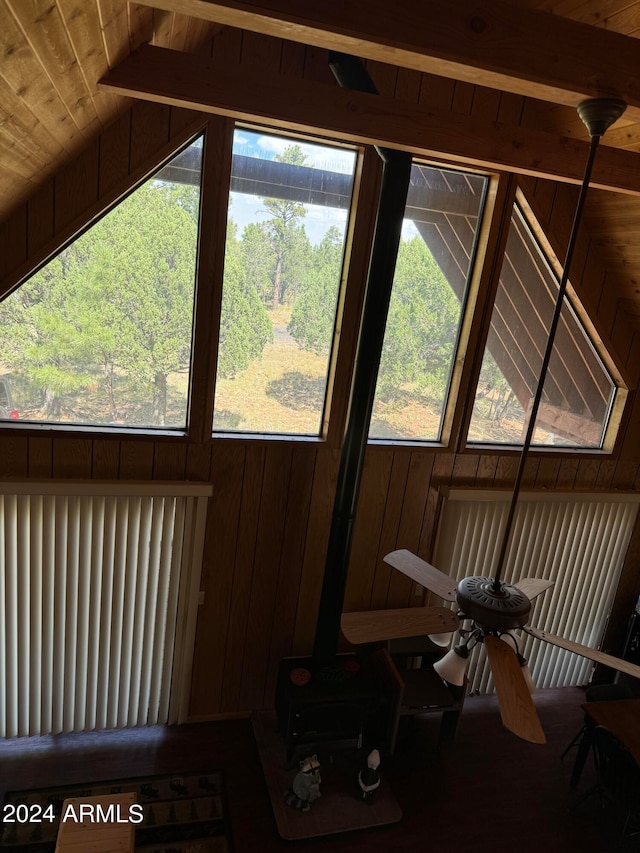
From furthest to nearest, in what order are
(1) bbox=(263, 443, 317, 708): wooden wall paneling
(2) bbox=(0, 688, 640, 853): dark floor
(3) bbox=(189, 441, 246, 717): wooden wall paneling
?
(1) bbox=(263, 443, 317, 708): wooden wall paneling → (3) bbox=(189, 441, 246, 717): wooden wall paneling → (2) bbox=(0, 688, 640, 853): dark floor

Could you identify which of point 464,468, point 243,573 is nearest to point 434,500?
point 464,468

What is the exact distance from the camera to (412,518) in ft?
13.2

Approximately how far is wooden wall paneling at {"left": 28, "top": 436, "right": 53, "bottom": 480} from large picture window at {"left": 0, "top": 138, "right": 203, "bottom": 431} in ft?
0.41

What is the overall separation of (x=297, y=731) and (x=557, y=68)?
3.49 meters

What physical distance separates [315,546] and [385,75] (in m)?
2.78

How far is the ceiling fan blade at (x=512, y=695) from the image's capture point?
180 cm

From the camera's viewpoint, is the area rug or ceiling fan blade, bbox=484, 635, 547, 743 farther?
the area rug

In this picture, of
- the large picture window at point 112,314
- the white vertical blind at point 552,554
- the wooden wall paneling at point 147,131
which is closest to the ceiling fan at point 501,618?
the white vertical blind at point 552,554

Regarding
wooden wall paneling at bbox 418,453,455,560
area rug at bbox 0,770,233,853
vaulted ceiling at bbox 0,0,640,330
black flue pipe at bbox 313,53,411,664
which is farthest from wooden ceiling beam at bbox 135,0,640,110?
area rug at bbox 0,770,233,853

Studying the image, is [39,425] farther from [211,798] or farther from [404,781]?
[404,781]

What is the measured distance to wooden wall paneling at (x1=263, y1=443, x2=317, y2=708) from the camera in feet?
12.2

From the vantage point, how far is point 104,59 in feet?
6.65

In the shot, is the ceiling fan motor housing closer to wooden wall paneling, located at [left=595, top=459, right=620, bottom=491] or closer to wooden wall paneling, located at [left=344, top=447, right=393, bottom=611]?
wooden wall paneling, located at [left=344, top=447, right=393, bottom=611]

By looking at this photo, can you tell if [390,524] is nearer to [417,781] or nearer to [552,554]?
[552,554]
